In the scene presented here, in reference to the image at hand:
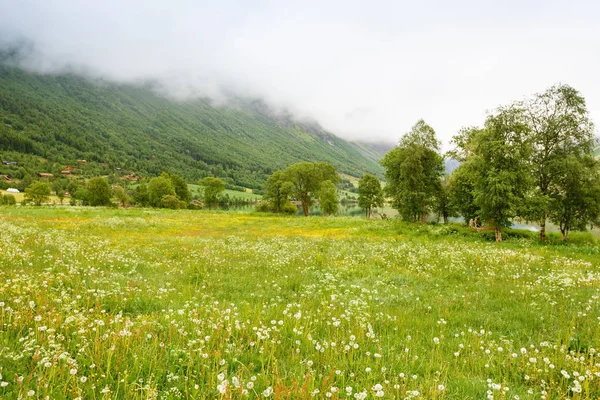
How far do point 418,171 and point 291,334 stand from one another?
36.4 meters

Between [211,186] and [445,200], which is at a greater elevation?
[211,186]

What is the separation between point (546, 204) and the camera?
26172mm

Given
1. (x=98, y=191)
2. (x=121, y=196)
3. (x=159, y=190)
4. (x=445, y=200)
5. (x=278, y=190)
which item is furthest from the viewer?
(x=121, y=196)

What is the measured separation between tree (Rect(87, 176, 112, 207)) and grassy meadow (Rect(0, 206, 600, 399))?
100.0 metres

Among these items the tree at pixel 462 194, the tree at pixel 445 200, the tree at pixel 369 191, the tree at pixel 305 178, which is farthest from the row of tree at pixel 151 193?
the tree at pixel 462 194

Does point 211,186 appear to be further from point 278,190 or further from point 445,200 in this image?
point 445,200

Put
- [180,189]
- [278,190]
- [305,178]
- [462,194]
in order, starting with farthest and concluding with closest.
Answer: [180,189] < [278,190] < [305,178] < [462,194]

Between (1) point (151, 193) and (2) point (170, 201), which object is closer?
(2) point (170, 201)

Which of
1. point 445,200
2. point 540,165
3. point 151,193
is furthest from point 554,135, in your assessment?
point 151,193

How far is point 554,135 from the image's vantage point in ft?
92.7

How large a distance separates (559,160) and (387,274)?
25.2 metres

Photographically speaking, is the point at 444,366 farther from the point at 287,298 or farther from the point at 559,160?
the point at 559,160

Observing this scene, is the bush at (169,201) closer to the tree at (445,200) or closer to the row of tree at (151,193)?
the row of tree at (151,193)

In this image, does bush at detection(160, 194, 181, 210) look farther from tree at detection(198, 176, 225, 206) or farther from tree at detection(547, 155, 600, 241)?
tree at detection(547, 155, 600, 241)
